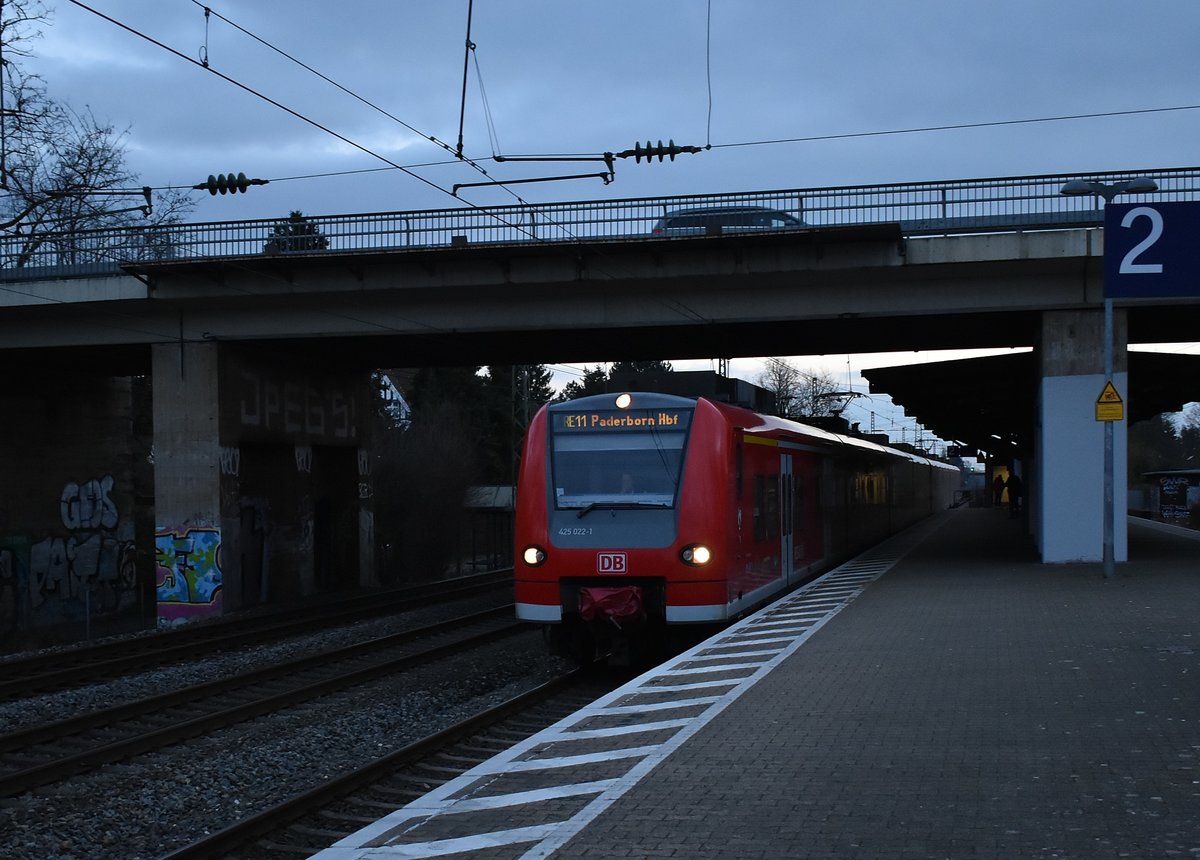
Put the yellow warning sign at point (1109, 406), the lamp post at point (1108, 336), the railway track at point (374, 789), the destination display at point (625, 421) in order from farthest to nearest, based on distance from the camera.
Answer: the lamp post at point (1108, 336)
the yellow warning sign at point (1109, 406)
the destination display at point (625, 421)
the railway track at point (374, 789)

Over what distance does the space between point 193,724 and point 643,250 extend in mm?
12774

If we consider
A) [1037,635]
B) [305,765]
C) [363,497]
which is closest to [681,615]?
[1037,635]

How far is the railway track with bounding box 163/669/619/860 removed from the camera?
7.42 meters

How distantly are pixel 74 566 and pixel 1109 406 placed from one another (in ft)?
78.8

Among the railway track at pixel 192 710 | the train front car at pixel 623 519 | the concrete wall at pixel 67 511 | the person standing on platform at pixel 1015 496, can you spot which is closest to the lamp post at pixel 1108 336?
the train front car at pixel 623 519

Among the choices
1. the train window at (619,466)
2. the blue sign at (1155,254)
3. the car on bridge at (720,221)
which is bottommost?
the train window at (619,466)

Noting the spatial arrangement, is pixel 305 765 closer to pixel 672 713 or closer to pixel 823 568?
pixel 672 713

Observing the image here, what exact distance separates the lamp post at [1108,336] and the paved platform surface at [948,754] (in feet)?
17.2

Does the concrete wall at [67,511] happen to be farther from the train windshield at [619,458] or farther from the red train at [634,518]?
the train windshield at [619,458]

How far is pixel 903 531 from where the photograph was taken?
130ft

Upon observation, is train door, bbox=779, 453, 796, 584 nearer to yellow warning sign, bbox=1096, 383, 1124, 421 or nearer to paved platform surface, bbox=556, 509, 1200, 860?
paved platform surface, bbox=556, 509, 1200, 860

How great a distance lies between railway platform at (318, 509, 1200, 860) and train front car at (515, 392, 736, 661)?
84 centimetres

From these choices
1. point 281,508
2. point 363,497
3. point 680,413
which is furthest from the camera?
point 363,497

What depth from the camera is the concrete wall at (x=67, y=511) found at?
2794 cm
